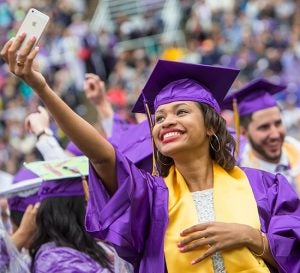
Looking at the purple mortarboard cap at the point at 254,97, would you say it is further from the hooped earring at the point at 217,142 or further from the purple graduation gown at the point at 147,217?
the purple graduation gown at the point at 147,217

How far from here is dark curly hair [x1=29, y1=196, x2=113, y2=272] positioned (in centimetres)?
389

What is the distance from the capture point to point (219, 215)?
310 centimetres

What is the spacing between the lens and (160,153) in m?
3.34

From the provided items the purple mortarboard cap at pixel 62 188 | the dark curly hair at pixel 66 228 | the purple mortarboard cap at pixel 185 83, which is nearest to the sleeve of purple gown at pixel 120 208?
the purple mortarboard cap at pixel 185 83

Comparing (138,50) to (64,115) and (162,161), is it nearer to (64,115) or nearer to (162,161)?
(162,161)

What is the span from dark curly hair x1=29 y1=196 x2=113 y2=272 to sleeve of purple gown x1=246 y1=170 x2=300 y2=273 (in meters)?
1.00

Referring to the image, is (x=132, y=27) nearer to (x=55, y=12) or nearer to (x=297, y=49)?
(x=55, y=12)

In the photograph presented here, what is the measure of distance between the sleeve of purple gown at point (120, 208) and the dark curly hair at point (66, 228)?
2.86 ft

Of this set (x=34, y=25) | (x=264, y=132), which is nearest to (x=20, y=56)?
(x=34, y=25)

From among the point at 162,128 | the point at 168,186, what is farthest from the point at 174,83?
the point at 168,186

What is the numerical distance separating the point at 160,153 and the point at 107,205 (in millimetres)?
460

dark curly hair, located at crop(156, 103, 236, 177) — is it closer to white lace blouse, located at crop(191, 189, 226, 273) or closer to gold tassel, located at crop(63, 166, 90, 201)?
white lace blouse, located at crop(191, 189, 226, 273)

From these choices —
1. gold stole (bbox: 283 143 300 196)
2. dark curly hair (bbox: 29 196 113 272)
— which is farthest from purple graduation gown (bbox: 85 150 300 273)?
gold stole (bbox: 283 143 300 196)

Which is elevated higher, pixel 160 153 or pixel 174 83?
pixel 174 83
